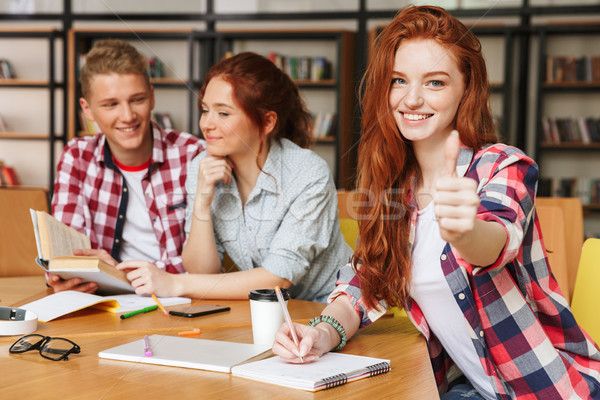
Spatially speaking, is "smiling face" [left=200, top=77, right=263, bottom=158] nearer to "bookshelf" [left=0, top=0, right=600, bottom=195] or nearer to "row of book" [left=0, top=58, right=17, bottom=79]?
"bookshelf" [left=0, top=0, right=600, bottom=195]

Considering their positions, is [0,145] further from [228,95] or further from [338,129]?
[228,95]

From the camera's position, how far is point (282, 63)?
457cm

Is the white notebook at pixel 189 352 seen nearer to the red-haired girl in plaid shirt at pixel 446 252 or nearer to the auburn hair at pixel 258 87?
the red-haired girl in plaid shirt at pixel 446 252

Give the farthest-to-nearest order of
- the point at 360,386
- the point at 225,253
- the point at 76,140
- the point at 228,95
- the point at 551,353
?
1. the point at 76,140
2. the point at 225,253
3. the point at 228,95
4. the point at 551,353
5. the point at 360,386

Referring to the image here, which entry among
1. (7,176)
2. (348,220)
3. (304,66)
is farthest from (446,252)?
(7,176)

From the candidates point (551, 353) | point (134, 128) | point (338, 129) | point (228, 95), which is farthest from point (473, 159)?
point (338, 129)

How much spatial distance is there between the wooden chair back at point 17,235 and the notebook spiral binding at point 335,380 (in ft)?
4.75

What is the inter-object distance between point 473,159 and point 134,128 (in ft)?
3.70

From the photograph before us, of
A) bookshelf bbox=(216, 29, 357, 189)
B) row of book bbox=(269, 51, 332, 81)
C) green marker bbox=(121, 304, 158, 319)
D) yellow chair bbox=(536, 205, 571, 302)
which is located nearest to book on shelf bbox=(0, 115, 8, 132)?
bookshelf bbox=(216, 29, 357, 189)

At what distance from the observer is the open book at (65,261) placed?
1.28 metres

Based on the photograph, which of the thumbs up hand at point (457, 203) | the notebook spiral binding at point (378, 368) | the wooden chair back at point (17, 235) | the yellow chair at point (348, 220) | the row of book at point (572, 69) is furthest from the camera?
the row of book at point (572, 69)

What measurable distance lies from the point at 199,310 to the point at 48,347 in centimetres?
33

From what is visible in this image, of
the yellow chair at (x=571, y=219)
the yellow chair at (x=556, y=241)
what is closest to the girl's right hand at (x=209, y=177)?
the yellow chair at (x=556, y=241)

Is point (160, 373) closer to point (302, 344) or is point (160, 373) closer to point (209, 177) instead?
point (302, 344)
